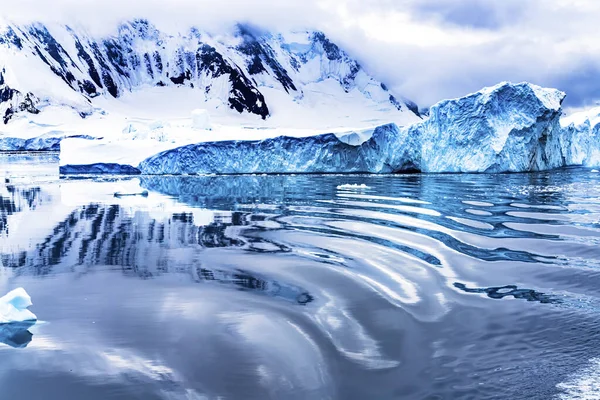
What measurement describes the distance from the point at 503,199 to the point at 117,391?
36.3 feet

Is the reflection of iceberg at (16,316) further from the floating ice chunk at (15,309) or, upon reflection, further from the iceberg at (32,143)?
the iceberg at (32,143)

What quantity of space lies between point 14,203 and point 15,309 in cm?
1104

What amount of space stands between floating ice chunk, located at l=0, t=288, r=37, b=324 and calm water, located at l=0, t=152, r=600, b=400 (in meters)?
0.12

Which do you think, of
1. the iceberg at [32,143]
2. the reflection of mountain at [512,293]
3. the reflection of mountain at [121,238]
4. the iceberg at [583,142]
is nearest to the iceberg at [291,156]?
the iceberg at [583,142]

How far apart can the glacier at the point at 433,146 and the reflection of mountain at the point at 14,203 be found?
12.2 metres

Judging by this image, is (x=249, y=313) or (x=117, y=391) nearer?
(x=117, y=391)

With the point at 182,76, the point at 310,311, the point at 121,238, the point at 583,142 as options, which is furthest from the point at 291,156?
the point at 182,76

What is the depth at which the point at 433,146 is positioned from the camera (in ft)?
89.6

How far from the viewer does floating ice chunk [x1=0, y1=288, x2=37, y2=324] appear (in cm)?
394

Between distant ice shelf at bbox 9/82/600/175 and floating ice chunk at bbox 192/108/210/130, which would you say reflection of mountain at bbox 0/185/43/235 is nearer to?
distant ice shelf at bbox 9/82/600/175

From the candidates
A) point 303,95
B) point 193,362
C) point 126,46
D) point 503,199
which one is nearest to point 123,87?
point 126,46

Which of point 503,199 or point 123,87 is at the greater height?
point 123,87

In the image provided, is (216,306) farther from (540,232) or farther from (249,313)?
(540,232)

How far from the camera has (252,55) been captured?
121 m
